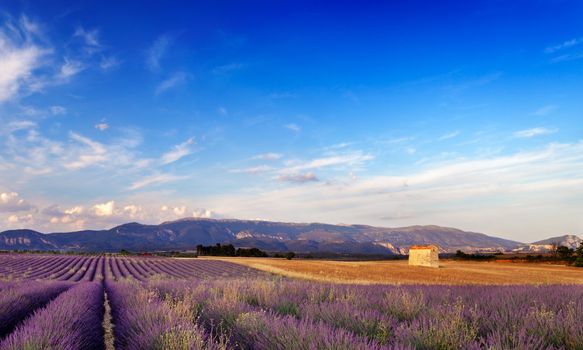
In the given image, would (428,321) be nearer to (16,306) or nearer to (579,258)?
(16,306)

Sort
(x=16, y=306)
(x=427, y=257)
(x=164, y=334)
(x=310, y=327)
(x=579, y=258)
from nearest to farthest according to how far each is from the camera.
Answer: (x=310, y=327)
(x=164, y=334)
(x=16, y=306)
(x=579, y=258)
(x=427, y=257)

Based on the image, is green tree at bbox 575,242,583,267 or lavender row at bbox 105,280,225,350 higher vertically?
lavender row at bbox 105,280,225,350

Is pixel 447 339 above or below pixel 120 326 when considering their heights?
above

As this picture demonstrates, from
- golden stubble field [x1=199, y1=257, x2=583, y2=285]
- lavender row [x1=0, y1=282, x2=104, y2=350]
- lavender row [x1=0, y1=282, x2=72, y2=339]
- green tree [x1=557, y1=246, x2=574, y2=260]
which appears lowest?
golden stubble field [x1=199, y1=257, x2=583, y2=285]

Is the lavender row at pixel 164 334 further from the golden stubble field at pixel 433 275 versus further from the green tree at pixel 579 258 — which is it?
the green tree at pixel 579 258

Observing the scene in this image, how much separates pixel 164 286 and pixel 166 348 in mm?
9133

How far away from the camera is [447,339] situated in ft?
14.3

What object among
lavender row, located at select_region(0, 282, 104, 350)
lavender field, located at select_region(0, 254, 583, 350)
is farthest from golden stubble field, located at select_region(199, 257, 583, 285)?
lavender row, located at select_region(0, 282, 104, 350)

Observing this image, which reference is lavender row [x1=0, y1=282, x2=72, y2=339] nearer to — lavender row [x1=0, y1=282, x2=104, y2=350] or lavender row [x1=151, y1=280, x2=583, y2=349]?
lavender row [x1=0, y1=282, x2=104, y2=350]

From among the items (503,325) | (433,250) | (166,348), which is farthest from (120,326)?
(433,250)

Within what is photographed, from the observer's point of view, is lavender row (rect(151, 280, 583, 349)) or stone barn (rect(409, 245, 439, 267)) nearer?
lavender row (rect(151, 280, 583, 349))

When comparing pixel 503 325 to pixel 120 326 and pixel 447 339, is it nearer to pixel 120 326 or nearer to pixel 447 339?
Result: pixel 447 339

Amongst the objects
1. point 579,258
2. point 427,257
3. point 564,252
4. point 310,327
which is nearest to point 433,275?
point 427,257

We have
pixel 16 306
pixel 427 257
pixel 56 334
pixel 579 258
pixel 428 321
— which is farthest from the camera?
pixel 427 257
